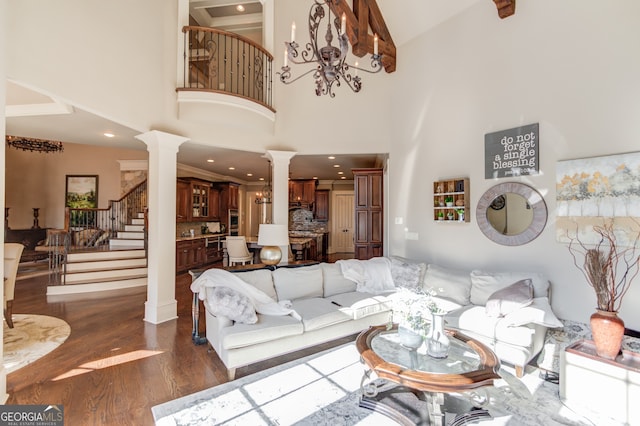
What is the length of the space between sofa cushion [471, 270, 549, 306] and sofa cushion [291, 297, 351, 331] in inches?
60.5

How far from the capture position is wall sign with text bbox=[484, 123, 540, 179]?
3.34 m

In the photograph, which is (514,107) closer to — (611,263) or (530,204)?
(530,204)

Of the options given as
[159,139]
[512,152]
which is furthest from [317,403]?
[159,139]

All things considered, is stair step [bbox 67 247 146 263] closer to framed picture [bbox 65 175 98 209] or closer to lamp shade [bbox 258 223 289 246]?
framed picture [bbox 65 175 98 209]

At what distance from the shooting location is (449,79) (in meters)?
4.28

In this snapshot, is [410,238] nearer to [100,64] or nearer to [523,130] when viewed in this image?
[523,130]

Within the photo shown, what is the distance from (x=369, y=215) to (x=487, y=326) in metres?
3.27

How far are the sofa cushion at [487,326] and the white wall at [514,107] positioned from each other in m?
0.83

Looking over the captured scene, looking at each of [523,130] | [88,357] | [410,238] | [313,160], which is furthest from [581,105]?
[88,357]

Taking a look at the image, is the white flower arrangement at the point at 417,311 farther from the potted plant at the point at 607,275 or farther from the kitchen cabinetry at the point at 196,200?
the kitchen cabinetry at the point at 196,200

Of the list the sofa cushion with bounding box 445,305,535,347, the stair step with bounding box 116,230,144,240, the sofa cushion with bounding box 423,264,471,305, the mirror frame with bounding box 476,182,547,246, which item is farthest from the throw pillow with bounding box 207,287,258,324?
the stair step with bounding box 116,230,144,240

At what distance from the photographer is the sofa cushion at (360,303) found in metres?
3.27

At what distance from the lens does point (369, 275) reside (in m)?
4.07

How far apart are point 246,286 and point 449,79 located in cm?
404
